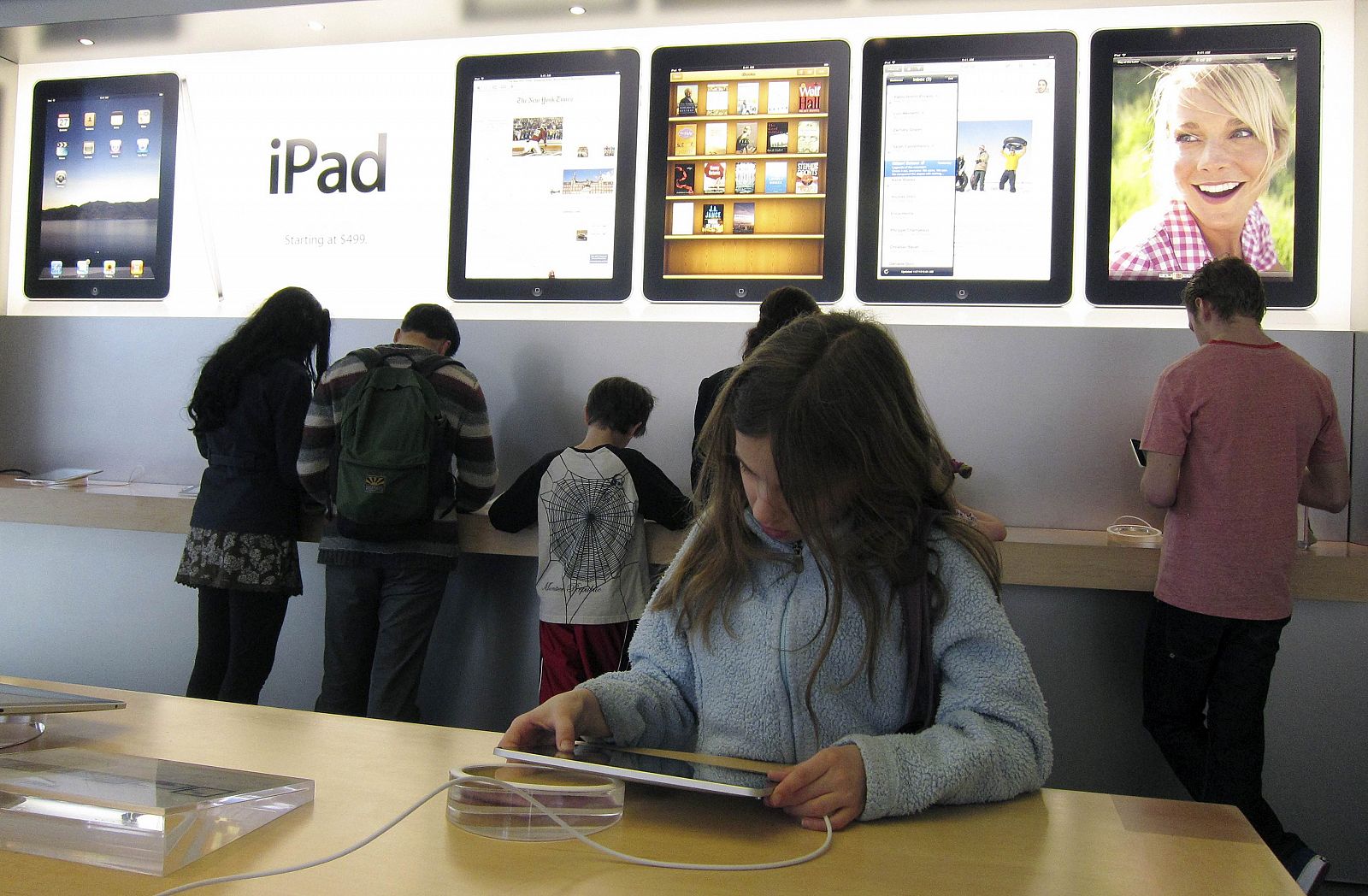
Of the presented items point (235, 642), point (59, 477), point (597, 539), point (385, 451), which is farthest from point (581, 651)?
point (59, 477)

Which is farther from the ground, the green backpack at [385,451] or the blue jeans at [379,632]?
the green backpack at [385,451]

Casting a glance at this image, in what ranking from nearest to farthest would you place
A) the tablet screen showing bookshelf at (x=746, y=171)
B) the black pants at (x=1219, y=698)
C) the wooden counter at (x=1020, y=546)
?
the black pants at (x=1219, y=698), the wooden counter at (x=1020, y=546), the tablet screen showing bookshelf at (x=746, y=171)

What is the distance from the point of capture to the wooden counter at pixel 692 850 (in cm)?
81

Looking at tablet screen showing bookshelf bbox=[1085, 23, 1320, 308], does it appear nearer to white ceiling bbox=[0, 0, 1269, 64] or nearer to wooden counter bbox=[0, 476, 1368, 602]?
white ceiling bbox=[0, 0, 1269, 64]

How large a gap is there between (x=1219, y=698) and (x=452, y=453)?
2.07 metres

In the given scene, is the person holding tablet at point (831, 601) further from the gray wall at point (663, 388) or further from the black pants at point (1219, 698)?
the gray wall at point (663, 388)

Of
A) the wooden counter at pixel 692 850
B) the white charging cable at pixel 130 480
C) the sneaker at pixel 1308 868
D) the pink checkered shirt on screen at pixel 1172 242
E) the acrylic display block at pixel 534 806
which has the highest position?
the pink checkered shirt on screen at pixel 1172 242

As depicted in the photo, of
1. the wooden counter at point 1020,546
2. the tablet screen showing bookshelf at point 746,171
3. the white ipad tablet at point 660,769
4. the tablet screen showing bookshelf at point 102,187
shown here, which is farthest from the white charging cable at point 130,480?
the white ipad tablet at point 660,769

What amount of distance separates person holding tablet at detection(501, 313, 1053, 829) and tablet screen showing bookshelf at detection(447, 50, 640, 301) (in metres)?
→ 2.29

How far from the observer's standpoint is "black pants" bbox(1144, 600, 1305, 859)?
2416 mm

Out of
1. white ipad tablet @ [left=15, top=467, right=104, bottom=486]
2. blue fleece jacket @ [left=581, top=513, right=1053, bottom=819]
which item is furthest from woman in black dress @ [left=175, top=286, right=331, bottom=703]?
blue fleece jacket @ [left=581, top=513, right=1053, bottom=819]

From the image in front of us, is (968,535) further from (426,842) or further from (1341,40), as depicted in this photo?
(1341,40)

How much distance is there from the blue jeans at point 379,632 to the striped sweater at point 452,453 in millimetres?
42

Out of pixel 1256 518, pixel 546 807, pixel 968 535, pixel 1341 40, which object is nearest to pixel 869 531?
pixel 968 535
